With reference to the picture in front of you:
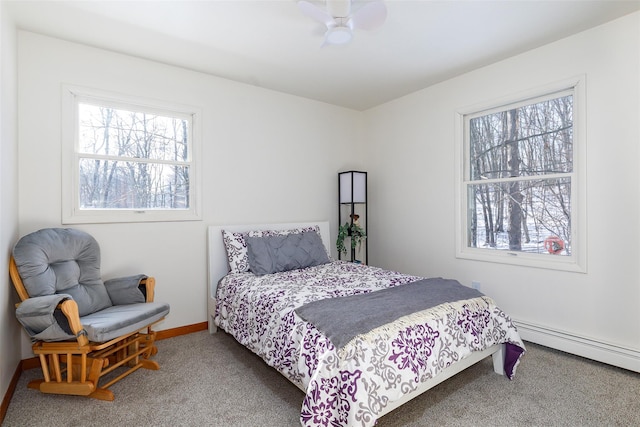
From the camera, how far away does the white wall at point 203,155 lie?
258cm

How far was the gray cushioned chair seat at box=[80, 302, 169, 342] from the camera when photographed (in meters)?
2.02

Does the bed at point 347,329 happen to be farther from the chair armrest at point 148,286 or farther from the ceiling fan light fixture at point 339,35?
the ceiling fan light fixture at point 339,35

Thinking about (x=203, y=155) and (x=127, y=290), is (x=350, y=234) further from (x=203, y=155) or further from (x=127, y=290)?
(x=127, y=290)

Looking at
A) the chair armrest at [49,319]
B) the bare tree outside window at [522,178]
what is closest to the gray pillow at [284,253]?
the chair armrest at [49,319]

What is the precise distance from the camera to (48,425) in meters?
1.84

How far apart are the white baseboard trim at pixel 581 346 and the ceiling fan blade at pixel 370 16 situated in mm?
2820

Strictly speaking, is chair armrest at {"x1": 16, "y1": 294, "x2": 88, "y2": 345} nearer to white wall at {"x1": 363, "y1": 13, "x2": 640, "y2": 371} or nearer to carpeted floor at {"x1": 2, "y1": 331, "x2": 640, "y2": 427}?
carpeted floor at {"x1": 2, "y1": 331, "x2": 640, "y2": 427}

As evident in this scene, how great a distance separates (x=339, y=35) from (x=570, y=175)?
2.20 meters

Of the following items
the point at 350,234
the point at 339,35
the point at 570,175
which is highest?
the point at 339,35

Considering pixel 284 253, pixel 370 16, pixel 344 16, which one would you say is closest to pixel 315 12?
pixel 344 16

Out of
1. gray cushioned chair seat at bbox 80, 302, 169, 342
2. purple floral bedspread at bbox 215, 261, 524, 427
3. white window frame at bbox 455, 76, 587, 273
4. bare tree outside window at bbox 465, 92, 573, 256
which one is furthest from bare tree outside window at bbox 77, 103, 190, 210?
bare tree outside window at bbox 465, 92, 573, 256

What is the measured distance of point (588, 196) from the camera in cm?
260

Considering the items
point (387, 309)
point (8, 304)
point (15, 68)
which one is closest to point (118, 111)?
point (15, 68)

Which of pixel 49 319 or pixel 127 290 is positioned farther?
pixel 127 290
